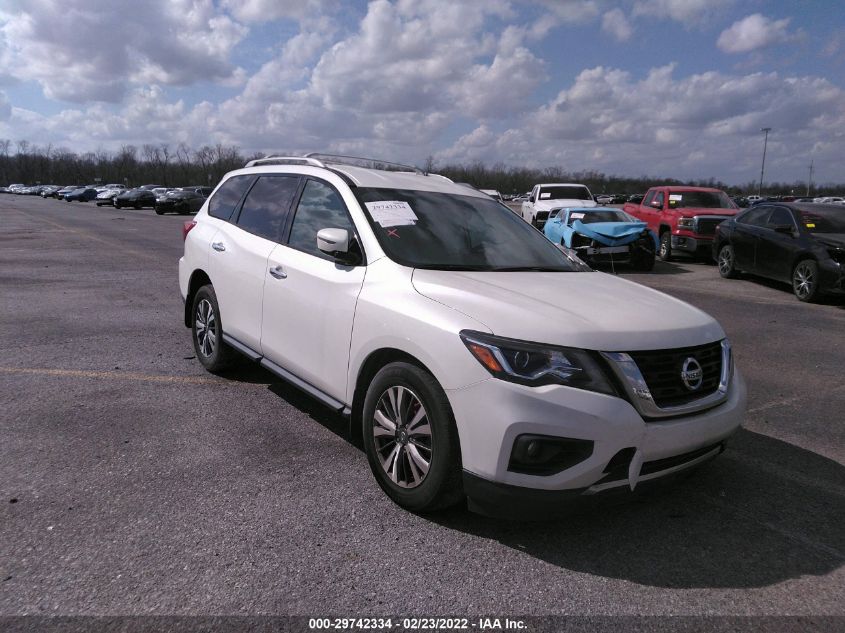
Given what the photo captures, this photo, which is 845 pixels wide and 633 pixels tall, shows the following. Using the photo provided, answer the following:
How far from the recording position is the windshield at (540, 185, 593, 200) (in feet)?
66.5

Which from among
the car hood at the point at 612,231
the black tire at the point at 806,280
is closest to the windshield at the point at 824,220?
the black tire at the point at 806,280

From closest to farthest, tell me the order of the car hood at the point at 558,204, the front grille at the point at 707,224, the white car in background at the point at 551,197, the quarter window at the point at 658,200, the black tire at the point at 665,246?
the front grille at the point at 707,224 < the black tire at the point at 665,246 < the quarter window at the point at 658,200 < the car hood at the point at 558,204 < the white car in background at the point at 551,197

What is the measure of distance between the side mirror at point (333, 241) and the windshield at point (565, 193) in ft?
57.3

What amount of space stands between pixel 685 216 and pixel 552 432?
15446 millimetres

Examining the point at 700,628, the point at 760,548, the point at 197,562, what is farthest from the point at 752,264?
the point at 197,562

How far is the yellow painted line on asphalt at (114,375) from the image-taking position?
5.37m

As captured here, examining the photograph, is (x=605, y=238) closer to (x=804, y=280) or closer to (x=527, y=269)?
(x=804, y=280)

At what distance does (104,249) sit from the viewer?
1680 centimetres

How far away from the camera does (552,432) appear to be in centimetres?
267

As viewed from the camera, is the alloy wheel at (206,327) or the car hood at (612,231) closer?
the alloy wheel at (206,327)

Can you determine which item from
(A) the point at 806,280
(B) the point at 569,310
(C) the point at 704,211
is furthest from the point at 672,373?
(C) the point at 704,211

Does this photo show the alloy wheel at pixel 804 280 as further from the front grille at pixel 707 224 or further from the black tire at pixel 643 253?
the front grille at pixel 707 224

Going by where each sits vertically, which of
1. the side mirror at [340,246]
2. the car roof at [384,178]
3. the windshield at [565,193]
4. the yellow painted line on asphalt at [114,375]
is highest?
the windshield at [565,193]

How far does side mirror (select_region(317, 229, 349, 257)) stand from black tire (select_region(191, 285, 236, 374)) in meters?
1.97
